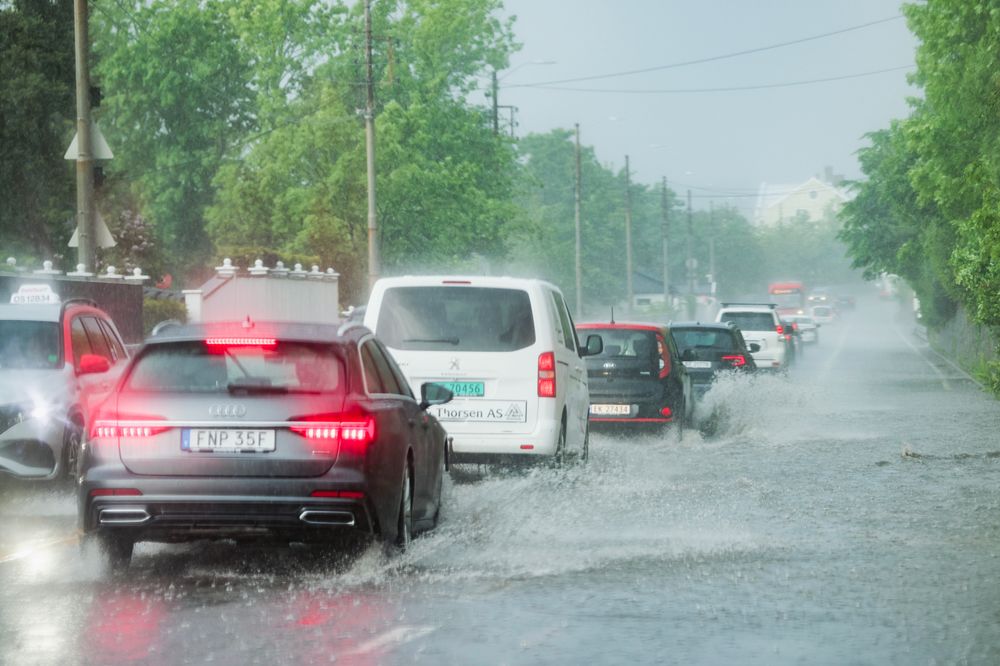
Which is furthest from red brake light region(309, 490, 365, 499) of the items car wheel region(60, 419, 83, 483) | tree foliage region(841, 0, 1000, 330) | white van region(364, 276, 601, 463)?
tree foliage region(841, 0, 1000, 330)

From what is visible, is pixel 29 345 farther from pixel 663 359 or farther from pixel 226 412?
pixel 663 359

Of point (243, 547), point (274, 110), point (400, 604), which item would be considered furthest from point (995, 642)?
point (274, 110)

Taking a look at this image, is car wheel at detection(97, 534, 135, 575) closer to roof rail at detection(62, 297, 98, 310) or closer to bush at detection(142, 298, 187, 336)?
roof rail at detection(62, 297, 98, 310)

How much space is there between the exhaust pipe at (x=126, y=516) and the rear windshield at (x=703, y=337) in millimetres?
18754

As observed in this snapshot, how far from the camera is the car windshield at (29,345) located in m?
15.8

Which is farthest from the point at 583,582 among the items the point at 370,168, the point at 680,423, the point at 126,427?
the point at 370,168

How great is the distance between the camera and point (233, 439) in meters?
9.93

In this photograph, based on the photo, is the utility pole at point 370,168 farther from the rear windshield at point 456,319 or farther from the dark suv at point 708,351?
Answer: the rear windshield at point 456,319

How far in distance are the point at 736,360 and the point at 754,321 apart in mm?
13002

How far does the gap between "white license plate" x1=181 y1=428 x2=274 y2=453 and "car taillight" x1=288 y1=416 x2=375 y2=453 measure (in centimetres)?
15

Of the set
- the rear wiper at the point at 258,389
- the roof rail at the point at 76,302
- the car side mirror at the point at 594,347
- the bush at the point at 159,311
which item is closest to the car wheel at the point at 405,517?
the rear wiper at the point at 258,389

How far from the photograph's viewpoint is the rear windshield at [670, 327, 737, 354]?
28172 mm

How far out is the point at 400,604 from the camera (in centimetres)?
895

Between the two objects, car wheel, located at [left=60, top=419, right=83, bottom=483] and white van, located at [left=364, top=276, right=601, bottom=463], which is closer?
car wheel, located at [left=60, top=419, right=83, bottom=483]
